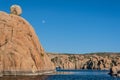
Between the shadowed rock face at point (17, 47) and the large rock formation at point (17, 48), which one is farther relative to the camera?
the shadowed rock face at point (17, 47)

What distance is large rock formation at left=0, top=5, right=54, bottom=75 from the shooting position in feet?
328

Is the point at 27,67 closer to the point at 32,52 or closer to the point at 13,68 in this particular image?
the point at 13,68

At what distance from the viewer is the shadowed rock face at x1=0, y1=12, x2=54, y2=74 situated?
100188mm

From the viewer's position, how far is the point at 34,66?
108 meters

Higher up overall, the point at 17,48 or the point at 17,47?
the point at 17,47

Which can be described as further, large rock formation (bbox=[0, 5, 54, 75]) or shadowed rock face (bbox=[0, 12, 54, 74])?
shadowed rock face (bbox=[0, 12, 54, 74])

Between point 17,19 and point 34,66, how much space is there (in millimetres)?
20050

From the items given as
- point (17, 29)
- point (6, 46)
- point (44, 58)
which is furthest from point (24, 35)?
point (44, 58)

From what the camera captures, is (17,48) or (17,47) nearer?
(17,48)

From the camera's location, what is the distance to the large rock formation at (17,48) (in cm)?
10006

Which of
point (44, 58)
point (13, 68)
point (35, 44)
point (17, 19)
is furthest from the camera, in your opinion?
point (44, 58)

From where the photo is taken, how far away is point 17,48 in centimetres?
10325

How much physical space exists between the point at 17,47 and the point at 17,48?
553mm

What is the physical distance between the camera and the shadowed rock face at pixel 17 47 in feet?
329
